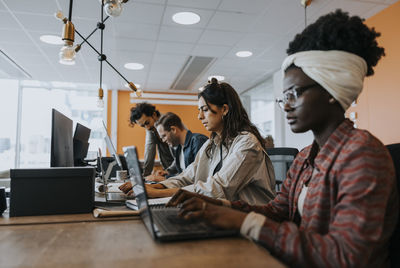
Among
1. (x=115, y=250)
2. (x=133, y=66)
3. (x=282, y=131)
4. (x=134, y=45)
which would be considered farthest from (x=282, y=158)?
(x=133, y=66)

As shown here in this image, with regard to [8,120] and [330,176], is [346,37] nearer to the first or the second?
[330,176]

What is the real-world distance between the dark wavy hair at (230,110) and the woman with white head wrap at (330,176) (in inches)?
25.4

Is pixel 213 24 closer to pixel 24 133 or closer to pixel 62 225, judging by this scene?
pixel 62 225

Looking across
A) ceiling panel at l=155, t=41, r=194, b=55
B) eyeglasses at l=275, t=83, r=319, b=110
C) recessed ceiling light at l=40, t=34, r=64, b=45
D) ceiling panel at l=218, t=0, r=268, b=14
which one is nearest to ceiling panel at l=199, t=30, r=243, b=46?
ceiling panel at l=155, t=41, r=194, b=55

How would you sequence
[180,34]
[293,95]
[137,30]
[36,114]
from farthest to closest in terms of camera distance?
[36,114] → [180,34] → [137,30] → [293,95]

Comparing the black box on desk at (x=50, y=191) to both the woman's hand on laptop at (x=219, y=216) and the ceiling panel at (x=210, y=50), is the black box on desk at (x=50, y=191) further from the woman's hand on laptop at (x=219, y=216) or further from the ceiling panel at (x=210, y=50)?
the ceiling panel at (x=210, y=50)

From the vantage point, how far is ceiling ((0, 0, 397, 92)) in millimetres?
3068

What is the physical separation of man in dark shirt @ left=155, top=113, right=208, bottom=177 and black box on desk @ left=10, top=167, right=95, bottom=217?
61.9 inches

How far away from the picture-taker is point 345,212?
2.18 feet

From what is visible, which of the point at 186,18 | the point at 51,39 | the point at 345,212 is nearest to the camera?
the point at 345,212

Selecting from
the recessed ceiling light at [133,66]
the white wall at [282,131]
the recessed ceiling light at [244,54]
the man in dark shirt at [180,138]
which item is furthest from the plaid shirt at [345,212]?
the recessed ceiling light at [133,66]

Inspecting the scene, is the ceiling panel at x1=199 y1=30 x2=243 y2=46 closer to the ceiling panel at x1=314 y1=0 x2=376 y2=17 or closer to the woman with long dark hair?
the ceiling panel at x1=314 y1=0 x2=376 y2=17

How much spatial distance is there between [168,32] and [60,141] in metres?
2.62

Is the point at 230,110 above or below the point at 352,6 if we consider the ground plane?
below
